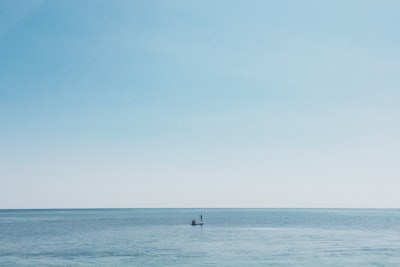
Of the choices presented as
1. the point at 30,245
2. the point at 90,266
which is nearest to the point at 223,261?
the point at 90,266

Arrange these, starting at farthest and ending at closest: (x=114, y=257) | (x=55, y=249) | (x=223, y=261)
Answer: (x=55, y=249), (x=114, y=257), (x=223, y=261)

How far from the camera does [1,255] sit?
50375 mm

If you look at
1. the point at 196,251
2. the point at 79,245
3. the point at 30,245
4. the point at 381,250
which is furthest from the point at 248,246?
the point at 30,245

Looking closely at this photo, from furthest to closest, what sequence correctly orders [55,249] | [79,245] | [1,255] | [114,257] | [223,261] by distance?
[79,245] < [55,249] < [1,255] < [114,257] < [223,261]

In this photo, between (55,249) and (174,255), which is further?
(55,249)

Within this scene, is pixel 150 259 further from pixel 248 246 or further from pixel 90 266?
pixel 248 246

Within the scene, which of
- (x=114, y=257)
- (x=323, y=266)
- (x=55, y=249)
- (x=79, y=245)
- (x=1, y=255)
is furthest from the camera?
(x=79, y=245)

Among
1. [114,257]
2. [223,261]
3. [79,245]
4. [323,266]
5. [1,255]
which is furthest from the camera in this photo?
→ [79,245]

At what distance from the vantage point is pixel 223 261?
4397 cm

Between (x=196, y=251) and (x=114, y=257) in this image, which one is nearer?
(x=114, y=257)

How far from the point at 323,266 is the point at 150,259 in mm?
17265

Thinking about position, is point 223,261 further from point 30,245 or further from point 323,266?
point 30,245

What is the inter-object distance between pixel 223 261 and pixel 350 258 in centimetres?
1360

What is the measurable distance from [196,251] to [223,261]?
898 centimetres
